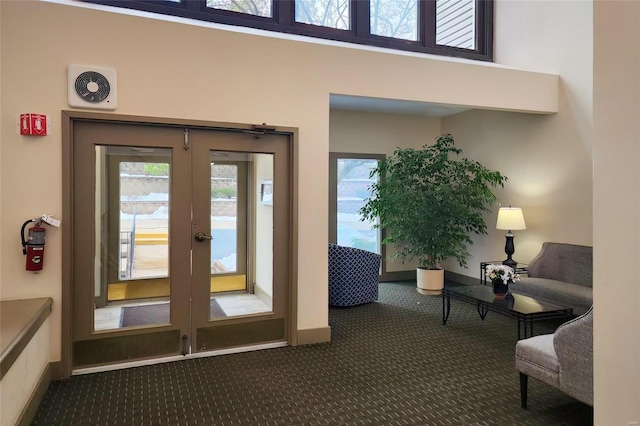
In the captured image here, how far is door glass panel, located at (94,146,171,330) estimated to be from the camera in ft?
11.2

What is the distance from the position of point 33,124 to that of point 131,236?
106cm

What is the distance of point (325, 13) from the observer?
15.2 ft

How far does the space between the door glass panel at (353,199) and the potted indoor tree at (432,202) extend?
77 centimetres

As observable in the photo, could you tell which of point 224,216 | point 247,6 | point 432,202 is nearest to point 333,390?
point 224,216

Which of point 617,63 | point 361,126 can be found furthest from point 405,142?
point 617,63

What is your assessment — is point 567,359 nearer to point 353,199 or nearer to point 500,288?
point 500,288

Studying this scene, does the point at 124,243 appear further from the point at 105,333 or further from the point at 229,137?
Result: the point at 229,137

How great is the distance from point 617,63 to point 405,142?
237 inches

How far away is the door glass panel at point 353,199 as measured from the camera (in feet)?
22.3

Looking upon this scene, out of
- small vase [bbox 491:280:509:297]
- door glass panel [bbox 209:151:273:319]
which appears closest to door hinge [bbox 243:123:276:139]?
door glass panel [bbox 209:151:273:319]

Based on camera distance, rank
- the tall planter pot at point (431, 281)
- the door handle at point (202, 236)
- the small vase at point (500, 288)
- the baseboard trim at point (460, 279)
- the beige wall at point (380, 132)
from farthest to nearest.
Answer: the beige wall at point (380, 132) → the baseboard trim at point (460, 279) → the tall planter pot at point (431, 281) → the small vase at point (500, 288) → the door handle at point (202, 236)

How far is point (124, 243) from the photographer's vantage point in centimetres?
350

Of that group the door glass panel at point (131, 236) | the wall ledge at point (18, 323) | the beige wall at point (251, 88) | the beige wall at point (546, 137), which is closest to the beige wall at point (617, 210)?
the beige wall at point (251, 88)

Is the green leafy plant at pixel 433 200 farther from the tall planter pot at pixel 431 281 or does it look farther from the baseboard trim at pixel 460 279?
the baseboard trim at pixel 460 279
